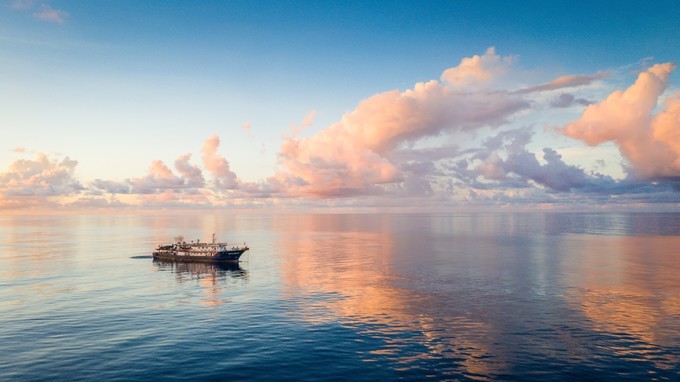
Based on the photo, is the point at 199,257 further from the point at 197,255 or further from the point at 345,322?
the point at 345,322

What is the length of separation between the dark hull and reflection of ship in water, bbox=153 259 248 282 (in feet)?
7.84

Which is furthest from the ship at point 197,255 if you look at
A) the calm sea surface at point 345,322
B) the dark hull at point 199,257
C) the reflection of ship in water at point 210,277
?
the calm sea surface at point 345,322

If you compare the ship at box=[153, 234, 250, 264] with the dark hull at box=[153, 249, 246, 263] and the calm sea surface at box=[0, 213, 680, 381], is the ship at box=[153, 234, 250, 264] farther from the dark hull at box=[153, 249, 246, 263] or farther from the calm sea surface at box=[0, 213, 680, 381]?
the calm sea surface at box=[0, 213, 680, 381]

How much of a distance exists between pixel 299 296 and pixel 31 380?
172 ft

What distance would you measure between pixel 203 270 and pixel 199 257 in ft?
66.3

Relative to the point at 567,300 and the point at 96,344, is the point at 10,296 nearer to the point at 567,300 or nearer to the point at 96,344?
the point at 96,344

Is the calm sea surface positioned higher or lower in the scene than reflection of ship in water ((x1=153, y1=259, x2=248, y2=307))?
higher

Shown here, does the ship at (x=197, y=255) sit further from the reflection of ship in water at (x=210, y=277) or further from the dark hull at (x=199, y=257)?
the reflection of ship in water at (x=210, y=277)

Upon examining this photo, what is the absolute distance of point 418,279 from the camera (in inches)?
4562

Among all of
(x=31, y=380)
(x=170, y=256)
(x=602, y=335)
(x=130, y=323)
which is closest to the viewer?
(x=31, y=380)

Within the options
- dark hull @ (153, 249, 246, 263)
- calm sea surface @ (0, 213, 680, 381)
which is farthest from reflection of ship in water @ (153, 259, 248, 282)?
dark hull @ (153, 249, 246, 263)

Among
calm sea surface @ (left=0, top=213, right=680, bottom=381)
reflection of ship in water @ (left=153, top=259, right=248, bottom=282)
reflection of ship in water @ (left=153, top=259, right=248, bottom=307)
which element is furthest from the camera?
reflection of ship in water @ (left=153, top=259, right=248, bottom=282)

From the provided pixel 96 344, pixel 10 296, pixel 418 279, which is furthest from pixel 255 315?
pixel 10 296

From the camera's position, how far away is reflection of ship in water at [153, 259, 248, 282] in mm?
127900
